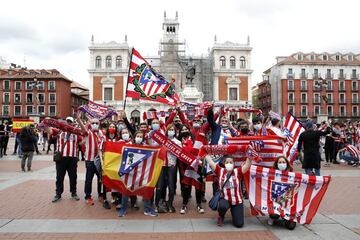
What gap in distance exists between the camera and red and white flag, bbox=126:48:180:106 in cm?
914

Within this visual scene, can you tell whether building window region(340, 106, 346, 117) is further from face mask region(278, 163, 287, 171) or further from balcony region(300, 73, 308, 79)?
face mask region(278, 163, 287, 171)

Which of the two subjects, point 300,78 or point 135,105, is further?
point 300,78

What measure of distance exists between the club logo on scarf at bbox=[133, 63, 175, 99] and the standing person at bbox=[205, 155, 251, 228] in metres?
3.54

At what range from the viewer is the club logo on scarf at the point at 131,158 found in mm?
7004

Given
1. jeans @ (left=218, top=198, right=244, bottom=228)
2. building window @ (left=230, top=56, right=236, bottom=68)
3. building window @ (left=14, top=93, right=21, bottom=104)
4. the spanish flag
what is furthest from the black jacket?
building window @ (left=14, top=93, right=21, bottom=104)

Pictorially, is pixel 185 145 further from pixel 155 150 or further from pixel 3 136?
pixel 3 136

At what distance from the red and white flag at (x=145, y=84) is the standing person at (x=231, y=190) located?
123 inches

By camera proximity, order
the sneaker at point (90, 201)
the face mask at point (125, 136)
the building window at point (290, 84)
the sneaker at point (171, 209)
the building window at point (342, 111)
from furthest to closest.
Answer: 1. the building window at point (342, 111)
2. the building window at point (290, 84)
3. the sneaker at point (90, 201)
4. the face mask at point (125, 136)
5. the sneaker at point (171, 209)

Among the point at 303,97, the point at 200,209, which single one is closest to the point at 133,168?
the point at 200,209

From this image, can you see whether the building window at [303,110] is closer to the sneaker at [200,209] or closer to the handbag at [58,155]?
the sneaker at [200,209]

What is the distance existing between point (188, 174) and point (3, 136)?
14271 mm

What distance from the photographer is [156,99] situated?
950cm

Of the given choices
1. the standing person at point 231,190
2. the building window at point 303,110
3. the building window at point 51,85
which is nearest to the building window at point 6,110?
the building window at point 51,85

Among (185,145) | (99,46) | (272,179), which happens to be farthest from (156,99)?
(99,46)
